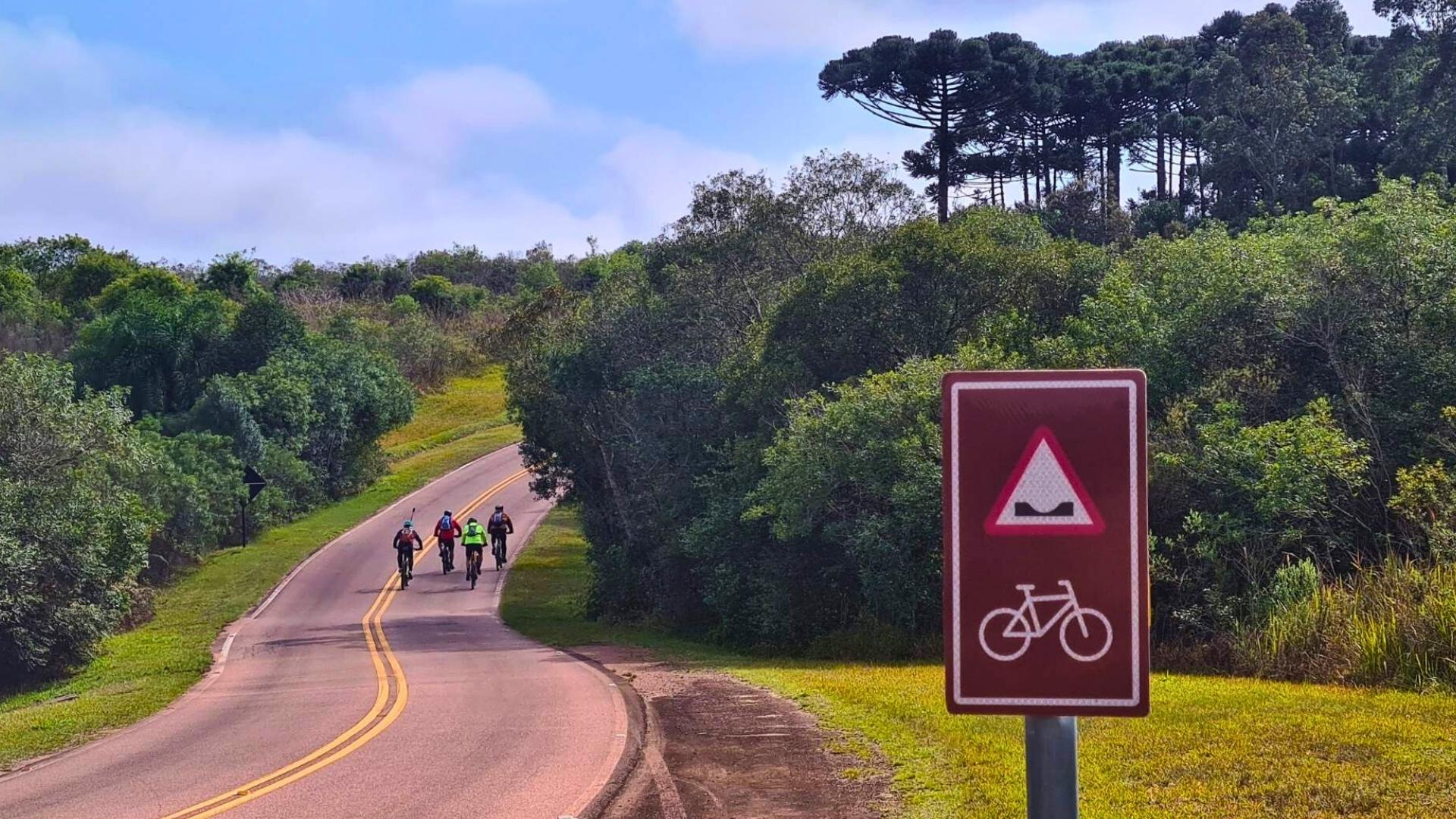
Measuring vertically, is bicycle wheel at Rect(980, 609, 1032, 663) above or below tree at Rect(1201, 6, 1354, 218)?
below

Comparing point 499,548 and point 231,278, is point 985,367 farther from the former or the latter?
point 231,278

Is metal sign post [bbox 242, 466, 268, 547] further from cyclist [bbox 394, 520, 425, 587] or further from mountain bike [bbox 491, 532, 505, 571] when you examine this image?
cyclist [bbox 394, 520, 425, 587]

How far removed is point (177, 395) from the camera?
6181 cm

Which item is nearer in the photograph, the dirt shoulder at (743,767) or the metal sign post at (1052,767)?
the metal sign post at (1052,767)

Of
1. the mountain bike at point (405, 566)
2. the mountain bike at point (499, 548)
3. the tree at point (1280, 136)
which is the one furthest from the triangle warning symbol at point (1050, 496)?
the tree at point (1280, 136)

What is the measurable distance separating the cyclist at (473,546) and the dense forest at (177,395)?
7.99 metres

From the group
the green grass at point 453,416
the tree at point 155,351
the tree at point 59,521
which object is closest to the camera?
the tree at point 59,521

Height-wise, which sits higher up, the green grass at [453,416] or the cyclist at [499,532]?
the green grass at [453,416]

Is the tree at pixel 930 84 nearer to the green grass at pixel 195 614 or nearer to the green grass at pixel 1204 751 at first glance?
the green grass at pixel 195 614

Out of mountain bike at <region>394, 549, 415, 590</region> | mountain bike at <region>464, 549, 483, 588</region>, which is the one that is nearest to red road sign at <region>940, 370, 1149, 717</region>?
mountain bike at <region>464, 549, 483, 588</region>

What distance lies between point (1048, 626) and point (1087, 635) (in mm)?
77

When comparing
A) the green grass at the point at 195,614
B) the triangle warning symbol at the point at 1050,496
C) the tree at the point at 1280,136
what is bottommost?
the green grass at the point at 195,614

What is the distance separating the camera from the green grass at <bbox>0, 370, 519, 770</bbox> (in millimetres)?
18219

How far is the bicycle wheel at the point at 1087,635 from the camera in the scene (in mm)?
2619
